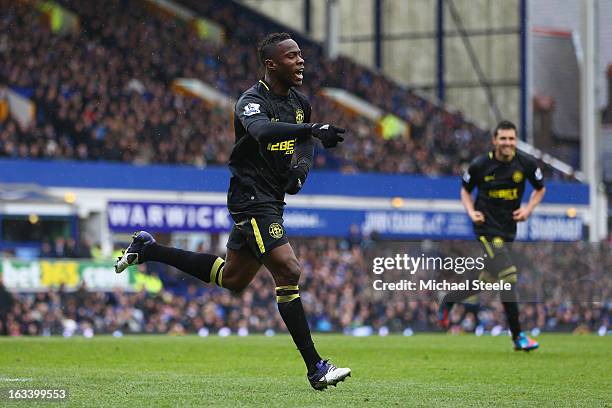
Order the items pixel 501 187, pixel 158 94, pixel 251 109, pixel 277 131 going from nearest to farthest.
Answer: pixel 277 131 < pixel 251 109 < pixel 501 187 < pixel 158 94

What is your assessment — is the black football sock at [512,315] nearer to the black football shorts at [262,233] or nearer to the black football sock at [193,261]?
the black football sock at [193,261]

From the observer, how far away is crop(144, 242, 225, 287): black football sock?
9.01 meters

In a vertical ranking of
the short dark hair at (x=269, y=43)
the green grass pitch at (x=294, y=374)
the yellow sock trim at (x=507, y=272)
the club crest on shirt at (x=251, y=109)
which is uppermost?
the short dark hair at (x=269, y=43)

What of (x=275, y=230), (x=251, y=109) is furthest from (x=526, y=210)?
(x=251, y=109)

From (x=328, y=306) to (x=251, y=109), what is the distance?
58.0ft

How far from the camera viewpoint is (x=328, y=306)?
25.6 metres

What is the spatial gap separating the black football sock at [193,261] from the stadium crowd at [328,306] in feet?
37.7

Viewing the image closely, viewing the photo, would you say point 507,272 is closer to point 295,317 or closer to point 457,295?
point 457,295

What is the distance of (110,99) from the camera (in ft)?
105

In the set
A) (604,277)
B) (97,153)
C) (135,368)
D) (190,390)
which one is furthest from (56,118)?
(190,390)

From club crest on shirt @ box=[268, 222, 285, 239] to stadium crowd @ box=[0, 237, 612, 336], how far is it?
12.3 metres

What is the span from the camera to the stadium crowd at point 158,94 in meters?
31.0

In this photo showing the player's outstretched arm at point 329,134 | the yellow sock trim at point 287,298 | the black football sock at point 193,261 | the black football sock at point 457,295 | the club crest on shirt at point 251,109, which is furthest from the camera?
the black football sock at point 457,295

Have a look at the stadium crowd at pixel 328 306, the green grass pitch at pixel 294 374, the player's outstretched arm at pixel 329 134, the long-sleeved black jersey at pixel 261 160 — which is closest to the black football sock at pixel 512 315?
the green grass pitch at pixel 294 374
